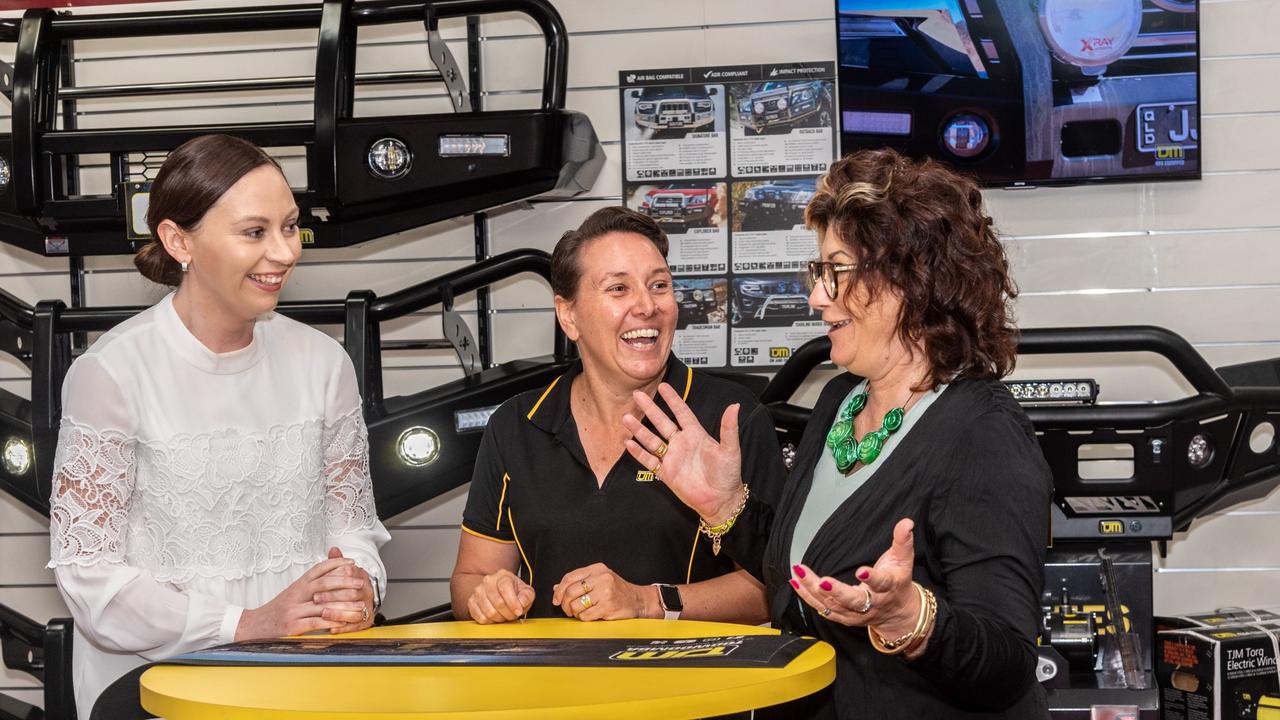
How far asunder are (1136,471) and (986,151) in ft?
4.14

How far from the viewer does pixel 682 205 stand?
400 cm

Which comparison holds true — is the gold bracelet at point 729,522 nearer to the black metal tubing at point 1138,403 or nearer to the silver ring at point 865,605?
the silver ring at point 865,605

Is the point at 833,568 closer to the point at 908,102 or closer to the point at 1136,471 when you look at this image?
the point at 1136,471

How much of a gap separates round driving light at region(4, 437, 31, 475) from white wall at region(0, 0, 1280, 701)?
3.14ft

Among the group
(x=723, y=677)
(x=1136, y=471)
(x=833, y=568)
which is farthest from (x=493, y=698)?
(x=1136, y=471)

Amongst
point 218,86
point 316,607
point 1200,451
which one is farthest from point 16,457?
point 1200,451

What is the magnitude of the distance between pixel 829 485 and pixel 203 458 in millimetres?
1172

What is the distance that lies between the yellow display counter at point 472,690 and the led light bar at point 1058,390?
1362 mm

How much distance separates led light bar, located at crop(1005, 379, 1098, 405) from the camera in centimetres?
294

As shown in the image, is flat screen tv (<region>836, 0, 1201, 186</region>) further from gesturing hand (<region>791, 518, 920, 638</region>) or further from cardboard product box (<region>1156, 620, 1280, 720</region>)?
gesturing hand (<region>791, 518, 920, 638</region>)

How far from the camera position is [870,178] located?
191 cm

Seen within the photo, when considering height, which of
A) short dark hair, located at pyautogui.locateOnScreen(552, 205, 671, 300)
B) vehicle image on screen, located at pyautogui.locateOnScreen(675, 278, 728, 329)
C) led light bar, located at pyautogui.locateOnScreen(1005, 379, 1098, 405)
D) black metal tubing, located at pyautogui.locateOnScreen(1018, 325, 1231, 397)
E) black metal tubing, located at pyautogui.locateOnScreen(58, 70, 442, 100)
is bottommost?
led light bar, located at pyautogui.locateOnScreen(1005, 379, 1098, 405)

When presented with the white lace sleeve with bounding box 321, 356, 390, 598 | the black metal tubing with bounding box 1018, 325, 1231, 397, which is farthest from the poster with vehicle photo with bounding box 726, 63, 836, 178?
the white lace sleeve with bounding box 321, 356, 390, 598

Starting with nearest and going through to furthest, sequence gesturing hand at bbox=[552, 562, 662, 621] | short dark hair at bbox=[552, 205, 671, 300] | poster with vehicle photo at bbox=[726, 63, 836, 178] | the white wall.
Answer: gesturing hand at bbox=[552, 562, 662, 621]
short dark hair at bbox=[552, 205, 671, 300]
the white wall
poster with vehicle photo at bbox=[726, 63, 836, 178]
